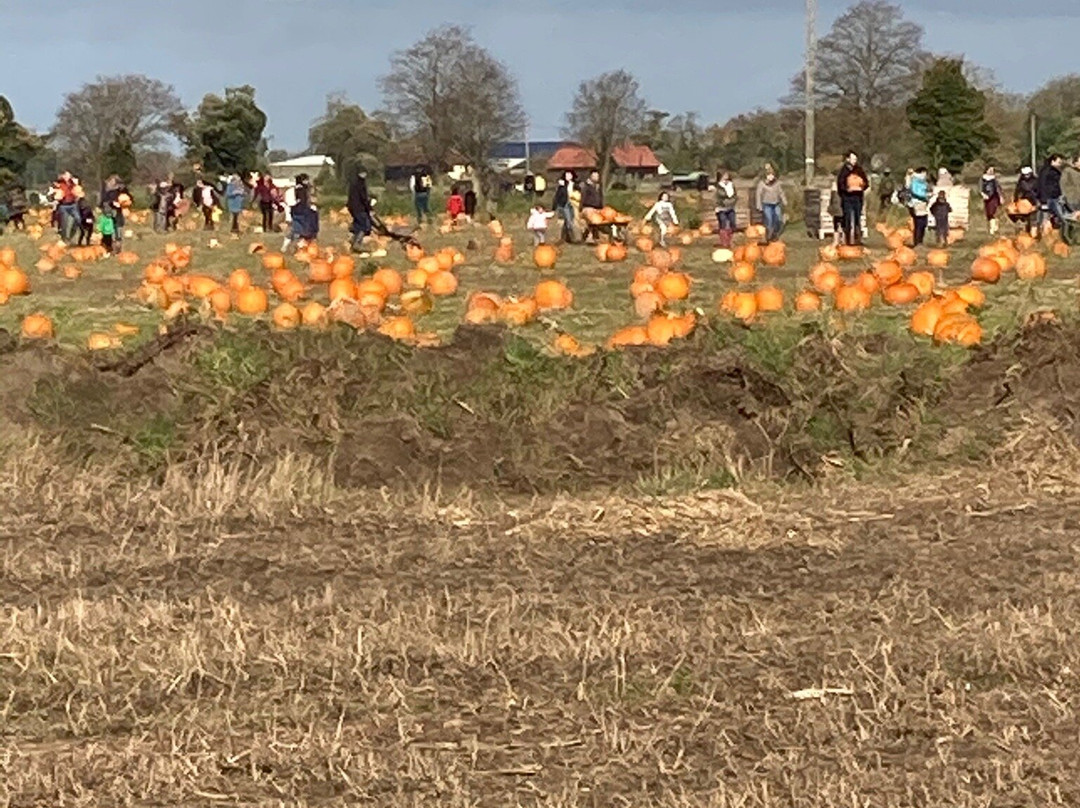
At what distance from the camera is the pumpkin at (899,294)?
43.7 feet

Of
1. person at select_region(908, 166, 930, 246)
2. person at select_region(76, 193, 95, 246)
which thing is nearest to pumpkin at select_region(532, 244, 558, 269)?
person at select_region(908, 166, 930, 246)

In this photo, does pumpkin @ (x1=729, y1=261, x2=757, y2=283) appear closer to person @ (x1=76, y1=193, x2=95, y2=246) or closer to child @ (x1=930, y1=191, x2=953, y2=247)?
child @ (x1=930, y1=191, x2=953, y2=247)

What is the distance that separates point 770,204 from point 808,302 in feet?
46.8

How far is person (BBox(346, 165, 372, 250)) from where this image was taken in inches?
947

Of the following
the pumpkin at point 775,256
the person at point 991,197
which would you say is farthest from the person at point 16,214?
the pumpkin at point 775,256

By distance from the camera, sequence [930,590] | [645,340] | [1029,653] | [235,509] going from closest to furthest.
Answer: [1029,653] < [930,590] < [235,509] < [645,340]

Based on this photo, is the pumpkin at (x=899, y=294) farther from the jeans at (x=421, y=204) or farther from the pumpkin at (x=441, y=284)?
the jeans at (x=421, y=204)

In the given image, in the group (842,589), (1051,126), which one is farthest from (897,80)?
(842,589)

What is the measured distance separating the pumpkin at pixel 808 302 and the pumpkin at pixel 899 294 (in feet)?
1.76

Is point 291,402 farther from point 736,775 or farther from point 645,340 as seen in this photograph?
point 736,775

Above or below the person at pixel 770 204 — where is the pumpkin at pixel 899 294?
below

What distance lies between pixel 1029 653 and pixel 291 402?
4.35 meters

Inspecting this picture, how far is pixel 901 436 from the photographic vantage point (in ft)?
28.1

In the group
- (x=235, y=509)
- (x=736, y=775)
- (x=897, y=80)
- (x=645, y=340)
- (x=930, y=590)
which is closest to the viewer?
(x=736, y=775)
